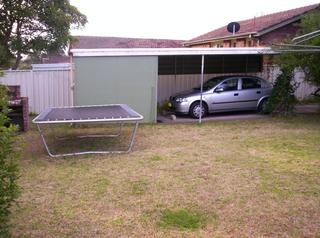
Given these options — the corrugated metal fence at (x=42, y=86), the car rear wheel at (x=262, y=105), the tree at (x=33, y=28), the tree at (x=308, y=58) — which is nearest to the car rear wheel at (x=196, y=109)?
the car rear wheel at (x=262, y=105)

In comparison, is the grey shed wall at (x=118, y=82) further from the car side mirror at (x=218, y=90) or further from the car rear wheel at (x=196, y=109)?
the car side mirror at (x=218, y=90)

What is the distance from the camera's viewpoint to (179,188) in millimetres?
6617

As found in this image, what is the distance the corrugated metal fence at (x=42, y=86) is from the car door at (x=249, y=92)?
6.49m

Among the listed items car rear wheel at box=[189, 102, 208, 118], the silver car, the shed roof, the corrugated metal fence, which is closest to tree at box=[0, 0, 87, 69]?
the corrugated metal fence

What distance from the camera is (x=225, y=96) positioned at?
591 inches

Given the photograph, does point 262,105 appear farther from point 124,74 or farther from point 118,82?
Result: point 118,82

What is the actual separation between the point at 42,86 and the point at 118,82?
4.00 meters

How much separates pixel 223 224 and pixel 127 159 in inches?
147

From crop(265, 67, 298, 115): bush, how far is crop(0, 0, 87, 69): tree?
36.1ft

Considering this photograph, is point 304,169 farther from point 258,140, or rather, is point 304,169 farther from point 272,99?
point 272,99

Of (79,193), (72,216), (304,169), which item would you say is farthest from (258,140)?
(72,216)

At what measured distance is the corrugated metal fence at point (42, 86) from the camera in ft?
51.3

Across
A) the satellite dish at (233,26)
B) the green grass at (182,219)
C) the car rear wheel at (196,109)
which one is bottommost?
the green grass at (182,219)

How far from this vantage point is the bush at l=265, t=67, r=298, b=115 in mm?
14422
